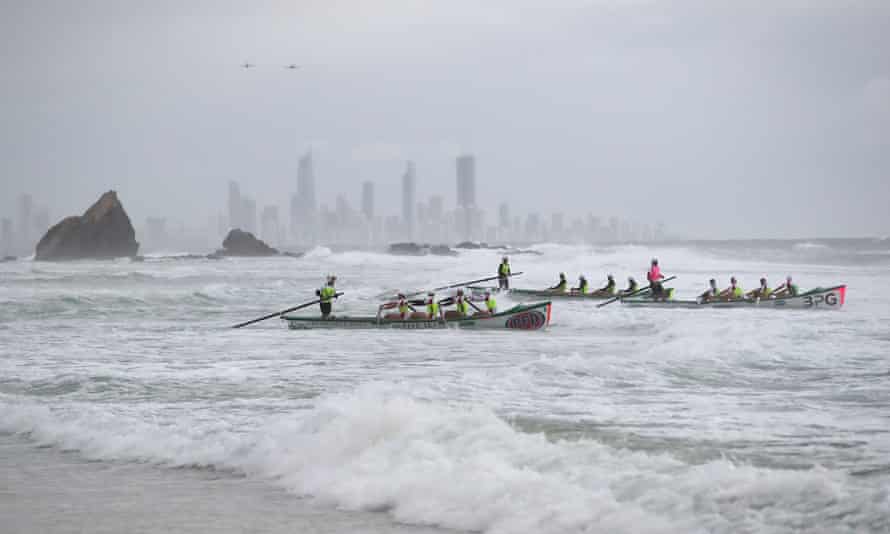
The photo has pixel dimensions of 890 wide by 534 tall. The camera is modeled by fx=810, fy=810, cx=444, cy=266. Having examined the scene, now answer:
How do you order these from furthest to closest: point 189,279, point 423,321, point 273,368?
point 189,279
point 423,321
point 273,368

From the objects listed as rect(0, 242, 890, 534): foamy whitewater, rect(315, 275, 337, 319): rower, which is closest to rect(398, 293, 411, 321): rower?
rect(315, 275, 337, 319): rower

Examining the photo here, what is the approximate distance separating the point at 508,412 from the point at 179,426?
4.27 metres

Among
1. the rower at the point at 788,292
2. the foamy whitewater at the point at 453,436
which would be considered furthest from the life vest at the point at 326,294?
the rower at the point at 788,292

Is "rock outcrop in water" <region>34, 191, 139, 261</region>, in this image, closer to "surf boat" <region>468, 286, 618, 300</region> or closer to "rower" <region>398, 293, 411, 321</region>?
"surf boat" <region>468, 286, 618, 300</region>

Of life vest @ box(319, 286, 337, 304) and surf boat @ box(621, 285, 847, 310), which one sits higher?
life vest @ box(319, 286, 337, 304)

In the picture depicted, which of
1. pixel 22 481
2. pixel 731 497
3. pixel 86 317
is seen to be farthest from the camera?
pixel 86 317

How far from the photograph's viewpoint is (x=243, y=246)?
400ft

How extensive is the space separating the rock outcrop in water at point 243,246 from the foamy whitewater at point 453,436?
103 meters

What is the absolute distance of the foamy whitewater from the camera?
698 cm

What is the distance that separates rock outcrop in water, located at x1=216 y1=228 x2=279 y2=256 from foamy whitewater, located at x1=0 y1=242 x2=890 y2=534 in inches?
4045

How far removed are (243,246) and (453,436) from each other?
116907mm

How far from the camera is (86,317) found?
29.5m

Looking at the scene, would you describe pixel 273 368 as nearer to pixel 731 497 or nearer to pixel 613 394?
pixel 613 394

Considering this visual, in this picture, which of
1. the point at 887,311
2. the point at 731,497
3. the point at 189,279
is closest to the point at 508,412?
the point at 731,497
